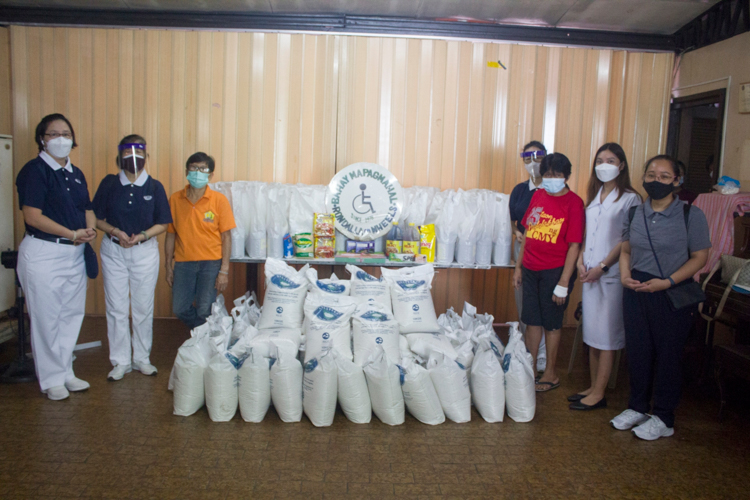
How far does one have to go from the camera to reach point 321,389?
284 centimetres

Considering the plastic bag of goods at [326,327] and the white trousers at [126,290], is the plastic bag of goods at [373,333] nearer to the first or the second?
the plastic bag of goods at [326,327]

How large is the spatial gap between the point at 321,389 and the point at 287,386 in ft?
0.65

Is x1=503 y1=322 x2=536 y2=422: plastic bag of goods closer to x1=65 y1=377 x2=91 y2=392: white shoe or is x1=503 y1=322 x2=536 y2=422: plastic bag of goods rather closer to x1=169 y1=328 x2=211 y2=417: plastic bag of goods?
x1=169 y1=328 x2=211 y2=417: plastic bag of goods

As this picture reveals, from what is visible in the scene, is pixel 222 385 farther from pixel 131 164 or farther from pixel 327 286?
pixel 131 164

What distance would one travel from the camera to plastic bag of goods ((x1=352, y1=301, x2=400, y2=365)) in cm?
311

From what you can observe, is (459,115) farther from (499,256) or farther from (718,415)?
(718,415)

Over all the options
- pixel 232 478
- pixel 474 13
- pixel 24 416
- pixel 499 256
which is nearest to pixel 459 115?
pixel 474 13

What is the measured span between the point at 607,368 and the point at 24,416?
11.2 feet

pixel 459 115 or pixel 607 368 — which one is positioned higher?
pixel 459 115

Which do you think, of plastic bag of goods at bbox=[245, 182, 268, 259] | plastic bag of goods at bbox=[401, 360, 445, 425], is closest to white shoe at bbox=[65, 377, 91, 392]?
plastic bag of goods at bbox=[245, 182, 268, 259]

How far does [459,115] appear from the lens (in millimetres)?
4984

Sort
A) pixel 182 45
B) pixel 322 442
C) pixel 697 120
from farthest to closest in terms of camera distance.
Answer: pixel 697 120
pixel 182 45
pixel 322 442

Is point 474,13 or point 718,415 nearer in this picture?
point 718,415

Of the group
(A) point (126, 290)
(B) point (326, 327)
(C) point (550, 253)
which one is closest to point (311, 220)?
(B) point (326, 327)
